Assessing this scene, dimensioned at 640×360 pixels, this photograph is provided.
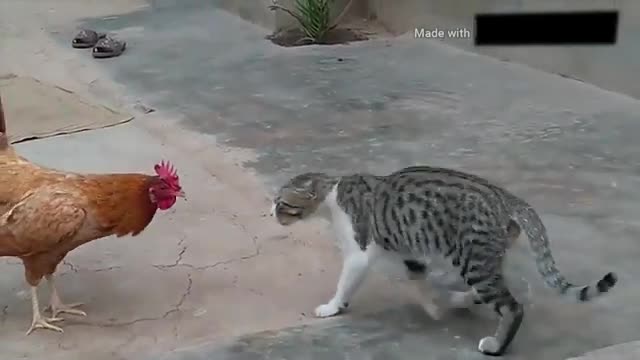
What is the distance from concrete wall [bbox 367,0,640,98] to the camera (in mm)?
5445

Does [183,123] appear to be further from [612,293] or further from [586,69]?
[612,293]

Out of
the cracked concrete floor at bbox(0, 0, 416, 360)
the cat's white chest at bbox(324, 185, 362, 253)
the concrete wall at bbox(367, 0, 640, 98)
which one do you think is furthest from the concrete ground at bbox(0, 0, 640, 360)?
the cat's white chest at bbox(324, 185, 362, 253)

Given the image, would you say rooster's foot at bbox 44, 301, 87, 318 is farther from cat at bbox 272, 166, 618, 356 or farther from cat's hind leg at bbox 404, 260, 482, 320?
cat's hind leg at bbox 404, 260, 482, 320

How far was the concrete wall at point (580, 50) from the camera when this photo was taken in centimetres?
545

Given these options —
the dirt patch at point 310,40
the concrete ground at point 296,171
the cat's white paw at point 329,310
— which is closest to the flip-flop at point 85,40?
the concrete ground at point 296,171

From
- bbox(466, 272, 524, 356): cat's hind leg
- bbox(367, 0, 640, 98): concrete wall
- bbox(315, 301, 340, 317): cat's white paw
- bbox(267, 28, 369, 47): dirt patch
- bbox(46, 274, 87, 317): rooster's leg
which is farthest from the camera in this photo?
bbox(267, 28, 369, 47): dirt patch

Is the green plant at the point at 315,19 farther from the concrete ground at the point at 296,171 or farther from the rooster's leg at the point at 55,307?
the rooster's leg at the point at 55,307

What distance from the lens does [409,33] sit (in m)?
7.57

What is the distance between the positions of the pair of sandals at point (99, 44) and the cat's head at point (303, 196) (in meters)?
4.51

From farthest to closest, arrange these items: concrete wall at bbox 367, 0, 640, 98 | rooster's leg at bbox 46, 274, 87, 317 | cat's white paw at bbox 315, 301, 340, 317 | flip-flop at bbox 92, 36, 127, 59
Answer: flip-flop at bbox 92, 36, 127, 59 < concrete wall at bbox 367, 0, 640, 98 < rooster's leg at bbox 46, 274, 87, 317 < cat's white paw at bbox 315, 301, 340, 317

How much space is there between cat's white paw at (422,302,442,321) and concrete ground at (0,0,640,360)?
0.10 feet

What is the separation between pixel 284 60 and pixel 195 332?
4.16m

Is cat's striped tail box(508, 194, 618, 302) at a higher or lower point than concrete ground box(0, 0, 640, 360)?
higher

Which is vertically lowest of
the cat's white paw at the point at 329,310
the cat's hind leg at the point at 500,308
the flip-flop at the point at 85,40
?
the flip-flop at the point at 85,40
